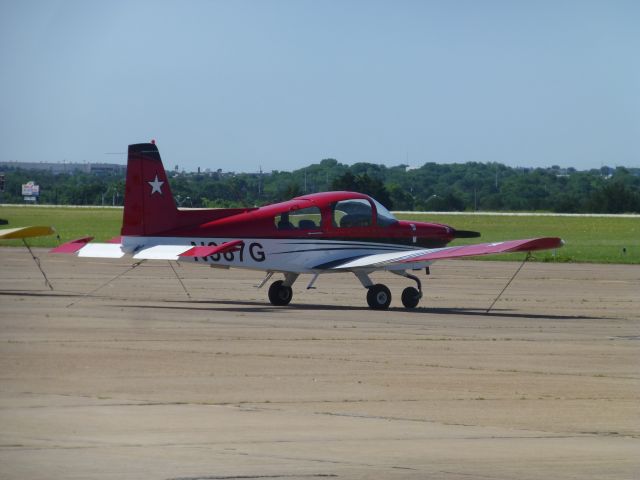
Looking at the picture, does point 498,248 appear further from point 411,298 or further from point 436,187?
point 436,187

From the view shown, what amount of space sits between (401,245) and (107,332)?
823 centimetres

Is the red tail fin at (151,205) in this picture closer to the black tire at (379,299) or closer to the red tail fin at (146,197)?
the red tail fin at (146,197)

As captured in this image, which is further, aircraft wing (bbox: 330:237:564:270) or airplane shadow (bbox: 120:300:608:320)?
aircraft wing (bbox: 330:237:564:270)

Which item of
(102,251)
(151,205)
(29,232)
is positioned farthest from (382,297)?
(29,232)

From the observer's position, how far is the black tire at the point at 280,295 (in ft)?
88.5

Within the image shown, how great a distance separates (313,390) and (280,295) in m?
12.4

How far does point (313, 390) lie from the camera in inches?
574

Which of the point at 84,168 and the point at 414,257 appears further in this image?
the point at 84,168

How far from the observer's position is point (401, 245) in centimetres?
2675

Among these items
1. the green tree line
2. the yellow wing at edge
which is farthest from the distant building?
the yellow wing at edge

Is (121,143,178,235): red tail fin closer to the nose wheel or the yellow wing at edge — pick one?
the nose wheel

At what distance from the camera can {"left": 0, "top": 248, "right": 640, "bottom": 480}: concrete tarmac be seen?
1073 centimetres

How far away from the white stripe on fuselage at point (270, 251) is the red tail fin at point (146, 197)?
24 cm

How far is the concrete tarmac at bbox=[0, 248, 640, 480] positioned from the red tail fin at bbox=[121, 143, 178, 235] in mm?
1498
